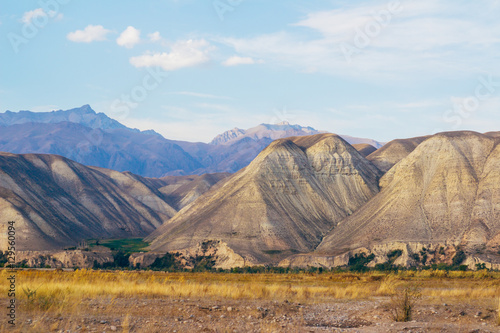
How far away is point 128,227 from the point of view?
552 feet

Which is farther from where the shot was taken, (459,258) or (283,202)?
(283,202)

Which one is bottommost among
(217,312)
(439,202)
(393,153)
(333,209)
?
(333,209)

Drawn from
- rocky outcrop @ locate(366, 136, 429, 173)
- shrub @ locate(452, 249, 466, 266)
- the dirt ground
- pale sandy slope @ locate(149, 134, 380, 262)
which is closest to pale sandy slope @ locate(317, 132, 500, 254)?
shrub @ locate(452, 249, 466, 266)

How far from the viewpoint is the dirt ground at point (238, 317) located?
1489 centimetres

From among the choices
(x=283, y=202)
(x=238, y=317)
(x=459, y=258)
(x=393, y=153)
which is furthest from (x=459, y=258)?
(x=393, y=153)

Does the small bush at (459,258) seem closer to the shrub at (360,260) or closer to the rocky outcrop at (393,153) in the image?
the shrub at (360,260)

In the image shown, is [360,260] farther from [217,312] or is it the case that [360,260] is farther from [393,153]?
[393,153]

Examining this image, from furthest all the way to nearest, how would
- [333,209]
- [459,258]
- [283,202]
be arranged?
[333,209]
[283,202]
[459,258]

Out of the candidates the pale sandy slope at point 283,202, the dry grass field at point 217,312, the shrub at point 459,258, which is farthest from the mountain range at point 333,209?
the dry grass field at point 217,312

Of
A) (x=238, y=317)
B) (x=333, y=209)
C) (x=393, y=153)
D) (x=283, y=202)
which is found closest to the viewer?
(x=238, y=317)

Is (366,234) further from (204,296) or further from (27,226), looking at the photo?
(204,296)

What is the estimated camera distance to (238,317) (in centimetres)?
1711

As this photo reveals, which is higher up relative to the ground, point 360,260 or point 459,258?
point 459,258

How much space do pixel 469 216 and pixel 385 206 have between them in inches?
613
